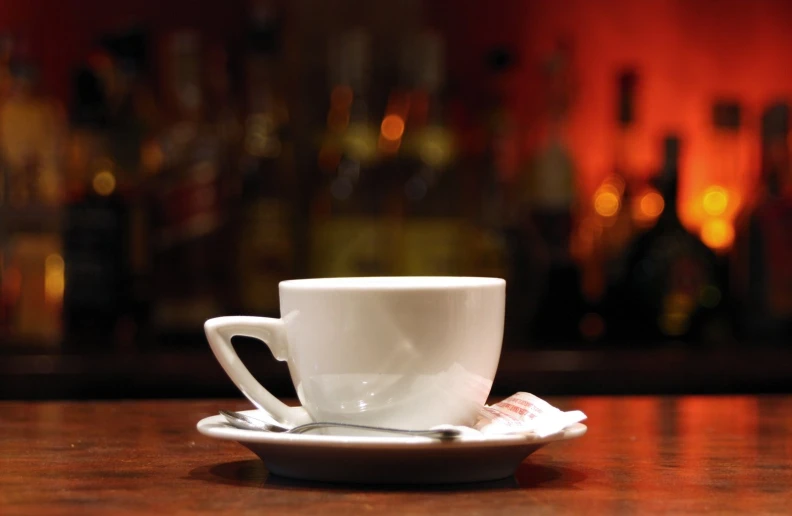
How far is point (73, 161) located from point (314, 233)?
0.98 feet

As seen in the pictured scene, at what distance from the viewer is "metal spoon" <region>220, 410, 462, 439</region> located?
0.38m

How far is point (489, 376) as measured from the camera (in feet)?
1.48

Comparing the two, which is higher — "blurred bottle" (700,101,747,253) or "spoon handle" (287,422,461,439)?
"blurred bottle" (700,101,747,253)

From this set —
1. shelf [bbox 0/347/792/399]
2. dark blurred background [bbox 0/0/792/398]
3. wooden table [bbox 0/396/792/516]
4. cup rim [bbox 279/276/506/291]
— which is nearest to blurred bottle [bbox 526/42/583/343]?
dark blurred background [bbox 0/0/792/398]

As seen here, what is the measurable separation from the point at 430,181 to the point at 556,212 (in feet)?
0.52

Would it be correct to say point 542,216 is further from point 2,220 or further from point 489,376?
point 489,376

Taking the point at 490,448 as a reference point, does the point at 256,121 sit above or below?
Result: above

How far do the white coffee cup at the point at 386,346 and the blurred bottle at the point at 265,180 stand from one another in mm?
850

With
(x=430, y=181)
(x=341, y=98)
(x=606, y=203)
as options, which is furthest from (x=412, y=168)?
(x=606, y=203)

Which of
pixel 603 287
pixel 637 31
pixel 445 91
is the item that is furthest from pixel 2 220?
pixel 637 31

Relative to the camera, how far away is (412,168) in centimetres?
138

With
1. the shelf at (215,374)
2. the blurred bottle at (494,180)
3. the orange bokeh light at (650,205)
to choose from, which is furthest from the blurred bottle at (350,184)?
the orange bokeh light at (650,205)

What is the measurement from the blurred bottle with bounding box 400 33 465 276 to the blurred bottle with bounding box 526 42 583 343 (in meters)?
0.10

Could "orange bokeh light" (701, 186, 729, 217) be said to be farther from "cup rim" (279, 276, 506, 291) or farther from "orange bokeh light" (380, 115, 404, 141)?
"cup rim" (279, 276, 506, 291)
